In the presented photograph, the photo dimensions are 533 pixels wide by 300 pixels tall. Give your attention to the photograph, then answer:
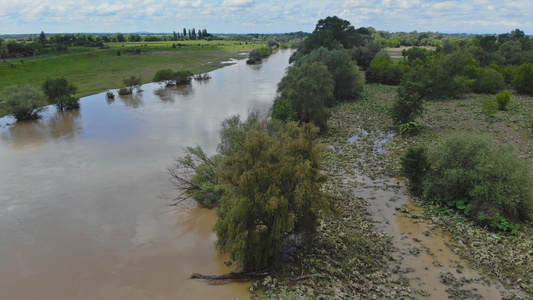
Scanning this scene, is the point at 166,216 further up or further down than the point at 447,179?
further down

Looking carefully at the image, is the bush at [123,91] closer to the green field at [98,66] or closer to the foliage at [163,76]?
the green field at [98,66]

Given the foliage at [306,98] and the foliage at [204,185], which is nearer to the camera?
the foliage at [204,185]

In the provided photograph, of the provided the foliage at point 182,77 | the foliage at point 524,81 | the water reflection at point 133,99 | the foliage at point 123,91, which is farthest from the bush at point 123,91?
the foliage at point 524,81

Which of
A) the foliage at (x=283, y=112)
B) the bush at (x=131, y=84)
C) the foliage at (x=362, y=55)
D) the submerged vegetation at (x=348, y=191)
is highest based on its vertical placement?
the foliage at (x=362, y=55)

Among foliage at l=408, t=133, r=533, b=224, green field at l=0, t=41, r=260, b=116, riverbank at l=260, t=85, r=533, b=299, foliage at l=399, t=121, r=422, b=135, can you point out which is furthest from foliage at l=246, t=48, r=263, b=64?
foliage at l=408, t=133, r=533, b=224

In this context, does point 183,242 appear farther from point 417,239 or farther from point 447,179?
point 447,179

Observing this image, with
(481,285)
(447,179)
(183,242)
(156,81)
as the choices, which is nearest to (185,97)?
(156,81)
